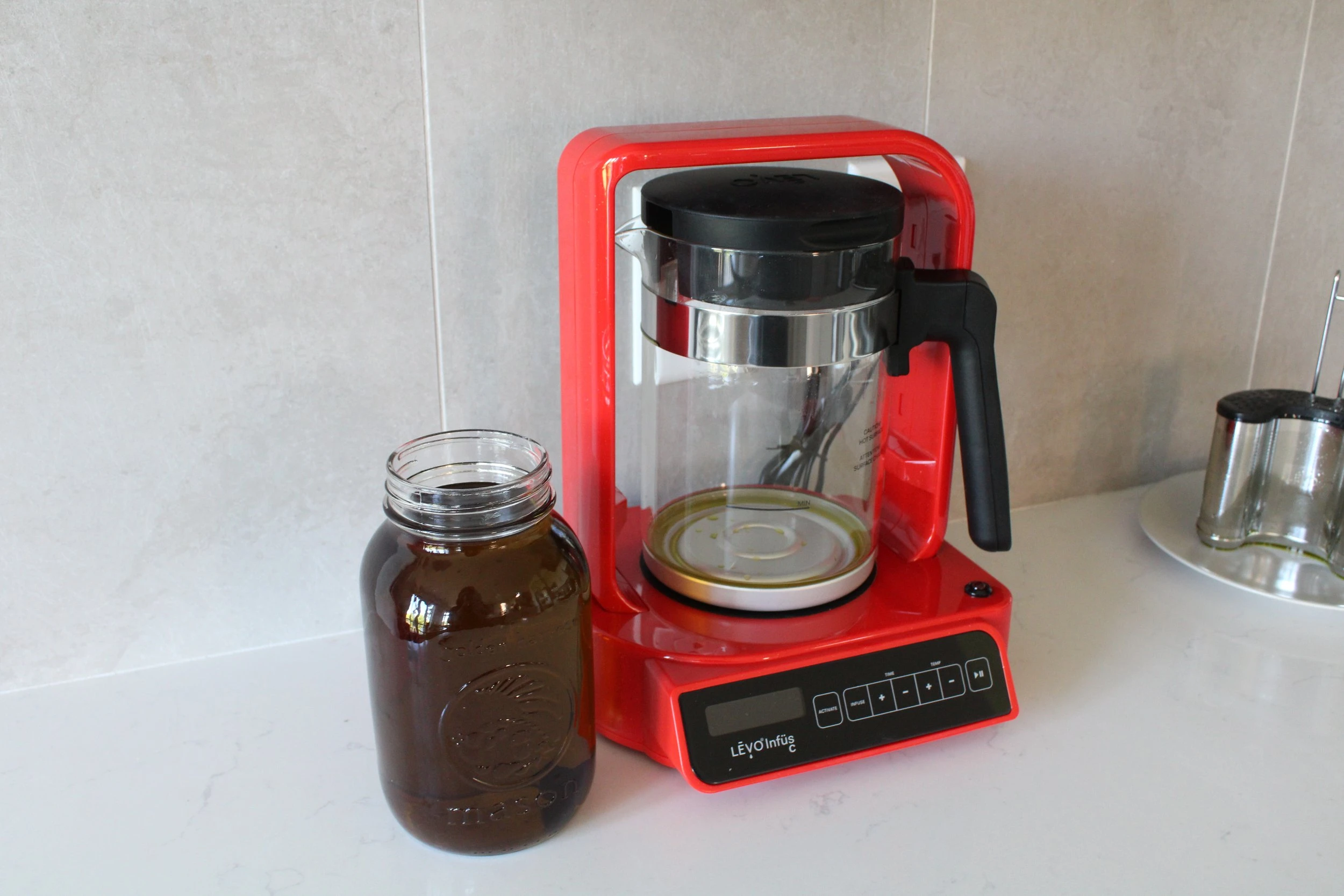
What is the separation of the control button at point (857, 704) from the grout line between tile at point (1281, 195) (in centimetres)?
69

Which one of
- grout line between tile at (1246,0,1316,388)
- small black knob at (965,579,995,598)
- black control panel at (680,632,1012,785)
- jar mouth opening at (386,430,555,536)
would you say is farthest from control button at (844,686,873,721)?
grout line between tile at (1246,0,1316,388)

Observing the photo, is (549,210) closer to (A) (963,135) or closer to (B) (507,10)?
(B) (507,10)

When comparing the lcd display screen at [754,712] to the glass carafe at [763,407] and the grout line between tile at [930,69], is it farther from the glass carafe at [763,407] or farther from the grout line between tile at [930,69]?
the grout line between tile at [930,69]

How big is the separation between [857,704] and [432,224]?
1.50ft

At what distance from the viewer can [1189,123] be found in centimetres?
105

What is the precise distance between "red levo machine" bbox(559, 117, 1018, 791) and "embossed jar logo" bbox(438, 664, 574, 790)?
0.27 ft

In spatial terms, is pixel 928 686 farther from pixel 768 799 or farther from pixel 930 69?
pixel 930 69

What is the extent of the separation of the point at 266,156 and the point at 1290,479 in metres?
0.90

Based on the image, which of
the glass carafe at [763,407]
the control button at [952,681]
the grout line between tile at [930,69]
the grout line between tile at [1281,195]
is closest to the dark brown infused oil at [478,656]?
the glass carafe at [763,407]

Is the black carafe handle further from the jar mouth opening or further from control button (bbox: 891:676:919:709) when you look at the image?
the jar mouth opening

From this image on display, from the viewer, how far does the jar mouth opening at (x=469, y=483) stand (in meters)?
0.64

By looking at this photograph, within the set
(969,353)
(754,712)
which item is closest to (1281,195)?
(969,353)

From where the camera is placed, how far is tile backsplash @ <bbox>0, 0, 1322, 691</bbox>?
74 cm

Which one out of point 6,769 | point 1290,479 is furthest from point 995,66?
point 6,769
